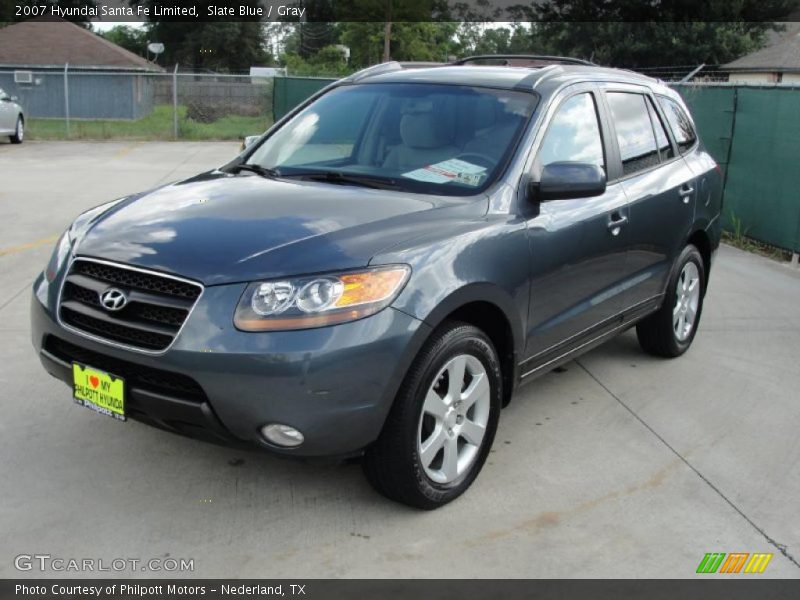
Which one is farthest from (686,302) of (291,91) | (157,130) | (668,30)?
(668,30)

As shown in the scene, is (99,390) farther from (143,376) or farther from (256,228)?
(256,228)

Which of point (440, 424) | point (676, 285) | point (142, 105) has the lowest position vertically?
point (142, 105)

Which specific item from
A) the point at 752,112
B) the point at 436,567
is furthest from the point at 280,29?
the point at 436,567

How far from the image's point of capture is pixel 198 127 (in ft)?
89.8

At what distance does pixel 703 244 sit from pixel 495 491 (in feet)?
9.68

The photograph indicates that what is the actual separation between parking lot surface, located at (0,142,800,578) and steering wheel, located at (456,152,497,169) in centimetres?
140

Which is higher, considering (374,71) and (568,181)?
(374,71)

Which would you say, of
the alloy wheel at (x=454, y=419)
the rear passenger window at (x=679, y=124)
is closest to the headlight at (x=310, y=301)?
the alloy wheel at (x=454, y=419)

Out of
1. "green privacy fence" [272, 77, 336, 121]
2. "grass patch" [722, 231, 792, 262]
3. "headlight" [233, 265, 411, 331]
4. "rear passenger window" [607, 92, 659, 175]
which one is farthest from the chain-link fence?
"headlight" [233, 265, 411, 331]

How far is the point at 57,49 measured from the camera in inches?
1678

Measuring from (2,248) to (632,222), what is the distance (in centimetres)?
636

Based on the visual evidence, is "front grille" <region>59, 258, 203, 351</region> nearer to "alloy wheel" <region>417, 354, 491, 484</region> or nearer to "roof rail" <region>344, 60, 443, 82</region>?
"alloy wheel" <region>417, 354, 491, 484</region>
